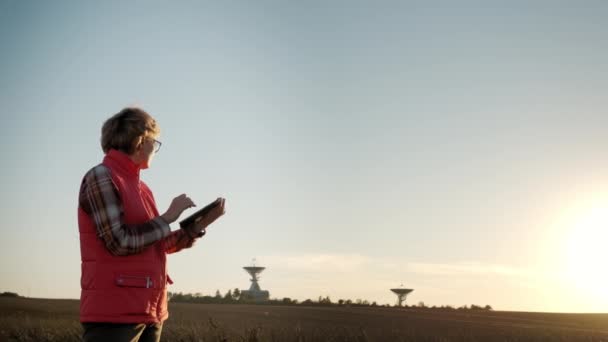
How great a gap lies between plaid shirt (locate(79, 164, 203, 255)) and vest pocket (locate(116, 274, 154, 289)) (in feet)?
0.48

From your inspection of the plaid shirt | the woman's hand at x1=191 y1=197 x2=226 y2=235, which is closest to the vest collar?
the plaid shirt

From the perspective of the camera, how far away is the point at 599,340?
13.4m

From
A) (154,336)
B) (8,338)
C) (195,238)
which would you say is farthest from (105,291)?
(8,338)

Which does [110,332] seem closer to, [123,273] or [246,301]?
[123,273]

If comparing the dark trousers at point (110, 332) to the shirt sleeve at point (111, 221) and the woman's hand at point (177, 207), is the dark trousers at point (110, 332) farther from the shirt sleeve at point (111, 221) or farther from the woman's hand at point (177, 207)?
the woman's hand at point (177, 207)

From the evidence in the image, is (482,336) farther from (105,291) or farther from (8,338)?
(105,291)

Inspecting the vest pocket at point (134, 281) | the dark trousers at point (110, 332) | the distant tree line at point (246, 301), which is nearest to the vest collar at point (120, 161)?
the vest pocket at point (134, 281)

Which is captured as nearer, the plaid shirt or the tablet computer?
the plaid shirt

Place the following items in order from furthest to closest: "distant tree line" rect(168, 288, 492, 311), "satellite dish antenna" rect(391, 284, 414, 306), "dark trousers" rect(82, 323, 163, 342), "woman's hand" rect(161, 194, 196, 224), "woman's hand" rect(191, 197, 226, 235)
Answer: "satellite dish antenna" rect(391, 284, 414, 306) < "distant tree line" rect(168, 288, 492, 311) < "woman's hand" rect(191, 197, 226, 235) < "woman's hand" rect(161, 194, 196, 224) < "dark trousers" rect(82, 323, 163, 342)

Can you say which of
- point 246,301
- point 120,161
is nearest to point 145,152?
point 120,161

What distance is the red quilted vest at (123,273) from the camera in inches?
160

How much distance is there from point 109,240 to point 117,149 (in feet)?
2.15

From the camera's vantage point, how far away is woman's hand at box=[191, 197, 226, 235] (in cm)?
454

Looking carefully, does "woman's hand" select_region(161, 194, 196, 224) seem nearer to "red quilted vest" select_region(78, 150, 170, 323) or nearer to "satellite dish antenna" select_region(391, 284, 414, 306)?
"red quilted vest" select_region(78, 150, 170, 323)
